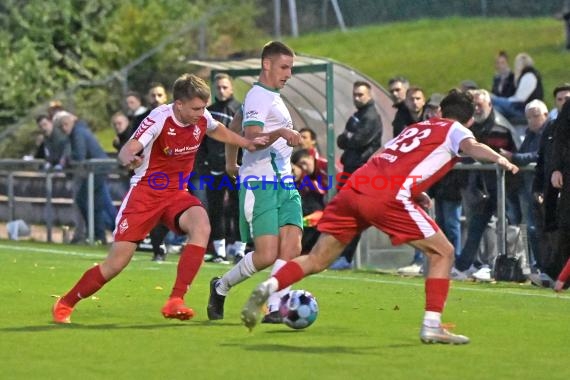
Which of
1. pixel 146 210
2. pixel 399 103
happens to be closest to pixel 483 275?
pixel 399 103

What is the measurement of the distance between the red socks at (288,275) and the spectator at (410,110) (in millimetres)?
7856

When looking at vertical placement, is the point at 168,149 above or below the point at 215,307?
above

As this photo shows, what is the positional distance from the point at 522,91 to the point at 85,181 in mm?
6333

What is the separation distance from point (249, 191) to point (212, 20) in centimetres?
2488

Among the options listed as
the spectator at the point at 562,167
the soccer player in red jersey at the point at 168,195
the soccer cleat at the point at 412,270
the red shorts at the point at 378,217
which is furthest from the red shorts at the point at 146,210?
the soccer cleat at the point at 412,270

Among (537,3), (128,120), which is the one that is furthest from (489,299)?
(537,3)

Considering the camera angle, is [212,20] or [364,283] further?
[212,20]

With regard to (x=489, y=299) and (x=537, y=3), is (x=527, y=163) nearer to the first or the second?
(x=489, y=299)

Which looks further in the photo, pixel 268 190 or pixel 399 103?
pixel 399 103

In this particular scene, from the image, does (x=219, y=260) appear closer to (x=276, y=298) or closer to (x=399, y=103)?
(x=399, y=103)

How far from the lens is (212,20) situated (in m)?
36.5

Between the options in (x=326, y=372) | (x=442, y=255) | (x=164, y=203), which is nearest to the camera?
(x=326, y=372)

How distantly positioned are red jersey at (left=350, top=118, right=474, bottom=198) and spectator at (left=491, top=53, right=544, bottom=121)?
1011 cm

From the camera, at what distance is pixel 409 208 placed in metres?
10.6
